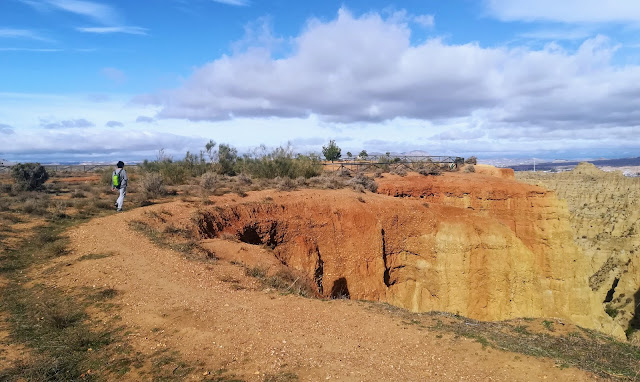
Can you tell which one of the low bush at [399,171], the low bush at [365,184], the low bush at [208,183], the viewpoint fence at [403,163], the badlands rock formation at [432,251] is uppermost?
the viewpoint fence at [403,163]

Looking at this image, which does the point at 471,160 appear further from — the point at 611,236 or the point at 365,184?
the point at 365,184

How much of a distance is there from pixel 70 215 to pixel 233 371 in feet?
37.6

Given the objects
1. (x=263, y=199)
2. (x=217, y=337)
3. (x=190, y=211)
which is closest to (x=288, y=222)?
(x=263, y=199)

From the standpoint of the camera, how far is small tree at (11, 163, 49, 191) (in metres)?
19.7

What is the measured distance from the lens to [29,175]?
68.6 feet

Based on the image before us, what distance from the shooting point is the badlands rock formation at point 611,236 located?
20125 mm

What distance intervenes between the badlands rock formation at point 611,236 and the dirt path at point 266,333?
63.8 ft

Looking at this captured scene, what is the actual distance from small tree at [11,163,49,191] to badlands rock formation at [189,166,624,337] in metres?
12.5

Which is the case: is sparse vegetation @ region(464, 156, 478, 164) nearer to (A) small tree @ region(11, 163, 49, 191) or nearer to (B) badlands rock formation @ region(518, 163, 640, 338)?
(B) badlands rock formation @ region(518, 163, 640, 338)

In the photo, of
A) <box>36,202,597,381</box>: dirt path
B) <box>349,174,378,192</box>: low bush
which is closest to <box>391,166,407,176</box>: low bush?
<box>349,174,378,192</box>: low bush

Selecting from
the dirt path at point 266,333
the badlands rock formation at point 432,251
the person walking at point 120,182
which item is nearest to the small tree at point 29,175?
the person walking at point 120,182

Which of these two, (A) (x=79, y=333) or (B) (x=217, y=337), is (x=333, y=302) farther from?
(A) (x=79, y=333)

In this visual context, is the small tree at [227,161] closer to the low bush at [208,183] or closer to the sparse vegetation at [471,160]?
the low bush at [208,183]

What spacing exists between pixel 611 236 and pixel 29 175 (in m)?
34.1
